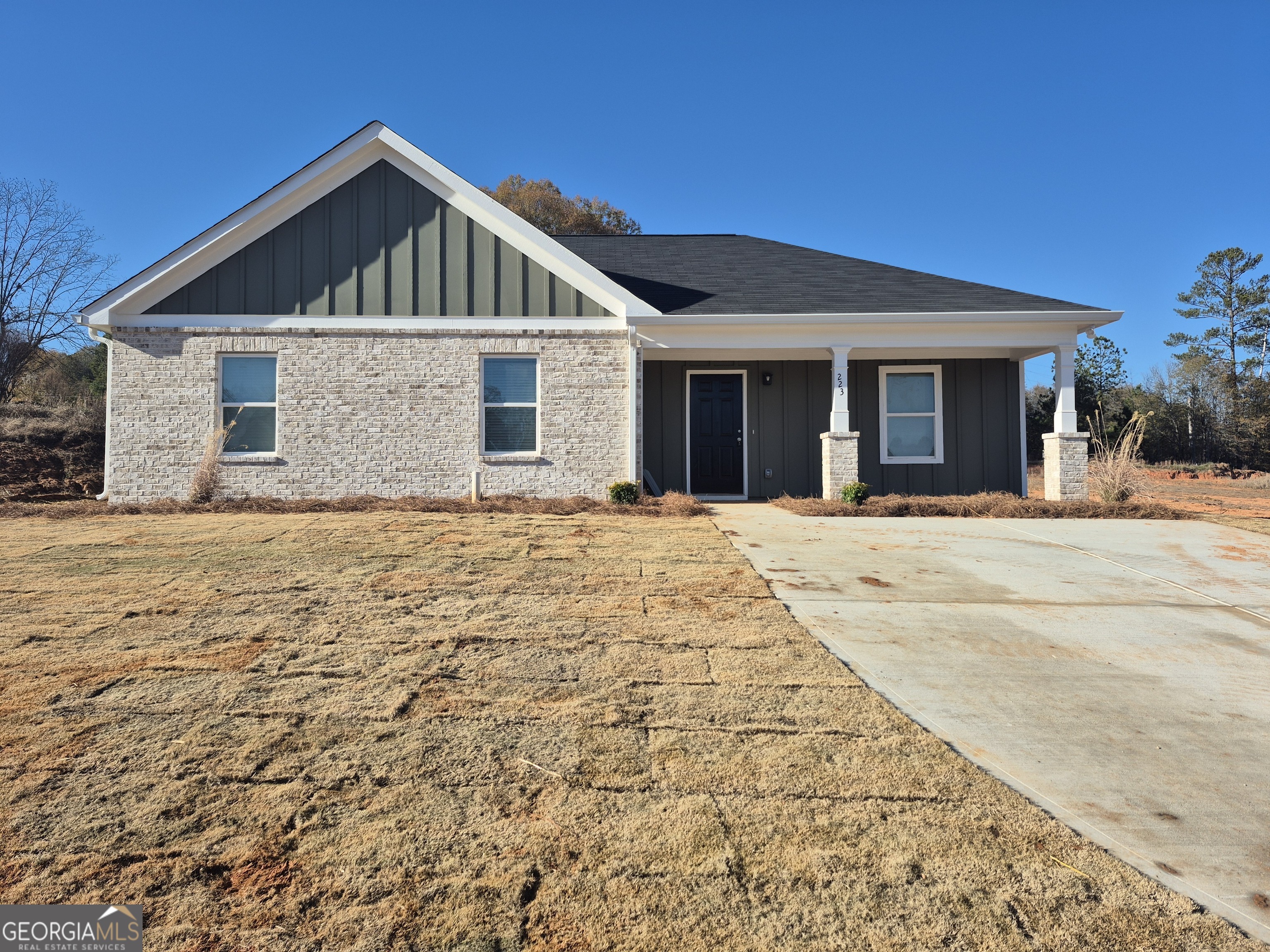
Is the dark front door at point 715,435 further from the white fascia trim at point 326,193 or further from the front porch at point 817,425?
the white fascia trim at point 326,193

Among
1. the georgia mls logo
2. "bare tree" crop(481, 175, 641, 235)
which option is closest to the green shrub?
the georgia mls logo

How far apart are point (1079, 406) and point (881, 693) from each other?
26.2m

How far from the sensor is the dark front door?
1291cm

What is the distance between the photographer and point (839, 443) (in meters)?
11.5

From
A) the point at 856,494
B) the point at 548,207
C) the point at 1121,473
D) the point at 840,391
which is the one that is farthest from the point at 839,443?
the point at 548,207

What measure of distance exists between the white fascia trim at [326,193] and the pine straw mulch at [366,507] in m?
2.92

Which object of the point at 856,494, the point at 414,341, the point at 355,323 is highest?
the point at 355,323

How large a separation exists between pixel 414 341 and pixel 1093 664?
32.6 ft

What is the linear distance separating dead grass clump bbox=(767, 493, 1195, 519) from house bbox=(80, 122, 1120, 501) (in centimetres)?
90

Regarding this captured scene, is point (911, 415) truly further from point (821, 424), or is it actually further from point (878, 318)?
point (878, 318)

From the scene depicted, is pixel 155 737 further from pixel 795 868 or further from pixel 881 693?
pixel 881 693

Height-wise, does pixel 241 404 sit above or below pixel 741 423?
above

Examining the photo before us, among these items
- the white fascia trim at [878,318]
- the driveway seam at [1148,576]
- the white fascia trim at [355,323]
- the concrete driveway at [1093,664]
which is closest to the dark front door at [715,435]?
the white fascia trim at [878,318]

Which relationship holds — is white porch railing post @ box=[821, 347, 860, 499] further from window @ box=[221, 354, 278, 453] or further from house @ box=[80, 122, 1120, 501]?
window @ box=[221, 354, 278, 453]
